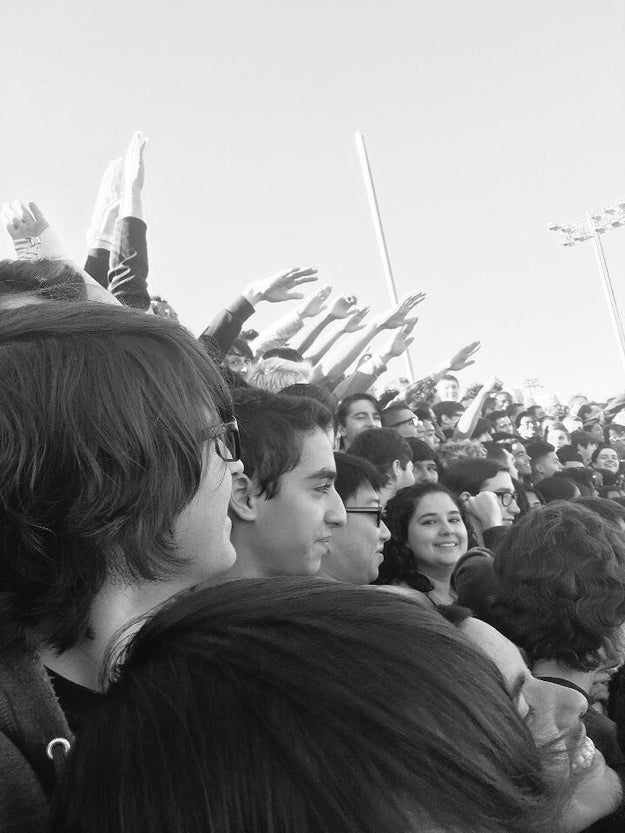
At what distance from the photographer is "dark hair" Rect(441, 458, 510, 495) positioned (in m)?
4.84

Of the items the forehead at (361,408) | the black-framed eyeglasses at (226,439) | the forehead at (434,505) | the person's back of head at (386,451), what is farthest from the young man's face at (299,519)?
the forehead at (361,408)

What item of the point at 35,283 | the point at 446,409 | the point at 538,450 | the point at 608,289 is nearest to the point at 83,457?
the point at 35,283

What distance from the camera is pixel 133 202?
11.7ft

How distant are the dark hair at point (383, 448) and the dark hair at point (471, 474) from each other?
552 mm

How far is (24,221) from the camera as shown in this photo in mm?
3113

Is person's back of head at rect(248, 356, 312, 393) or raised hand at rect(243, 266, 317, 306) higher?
raised hand at rect(243, 266, 317, 306)

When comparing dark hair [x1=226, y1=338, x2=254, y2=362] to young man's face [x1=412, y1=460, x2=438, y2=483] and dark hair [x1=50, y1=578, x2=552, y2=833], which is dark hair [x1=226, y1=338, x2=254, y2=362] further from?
dark hair [x1=50, y1=578, x2=552, y2=833]

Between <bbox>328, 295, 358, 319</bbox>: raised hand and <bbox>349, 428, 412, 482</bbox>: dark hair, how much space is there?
2.09 metres

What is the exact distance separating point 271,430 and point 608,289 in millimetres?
20465

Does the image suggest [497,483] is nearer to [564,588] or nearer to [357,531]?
[357,531]

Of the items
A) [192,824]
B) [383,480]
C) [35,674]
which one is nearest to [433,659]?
[192,824]

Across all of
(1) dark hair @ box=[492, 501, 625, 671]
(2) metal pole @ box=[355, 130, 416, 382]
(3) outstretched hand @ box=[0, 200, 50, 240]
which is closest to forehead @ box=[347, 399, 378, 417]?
(3) outstretched hand @ box=[0, 200, 50, 240]

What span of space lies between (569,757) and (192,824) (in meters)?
→ 0.36

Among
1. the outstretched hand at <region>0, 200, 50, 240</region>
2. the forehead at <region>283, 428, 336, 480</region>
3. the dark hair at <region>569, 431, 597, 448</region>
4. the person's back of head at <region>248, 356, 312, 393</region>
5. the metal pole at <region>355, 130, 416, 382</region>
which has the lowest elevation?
the dark hair at <region>569, 431, 597, 448</region>
